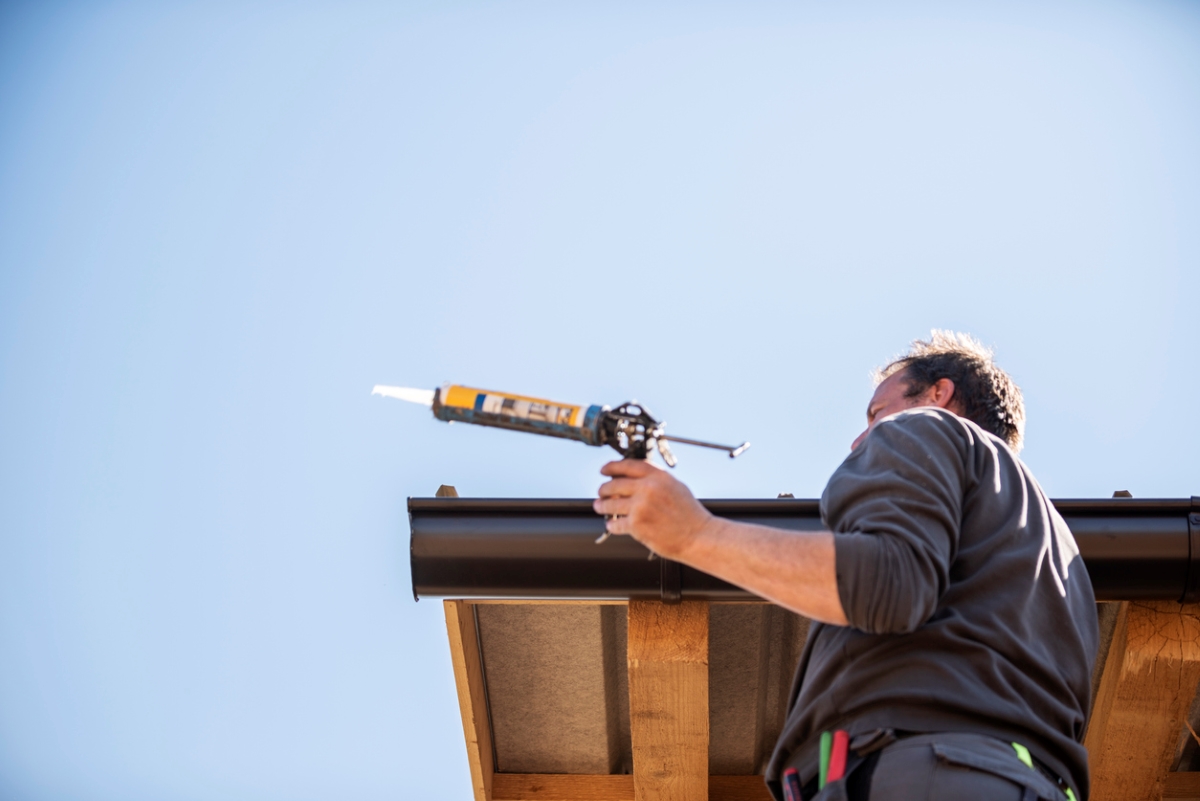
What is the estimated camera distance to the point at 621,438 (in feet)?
5.85

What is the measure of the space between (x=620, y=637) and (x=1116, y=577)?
140 centimetres

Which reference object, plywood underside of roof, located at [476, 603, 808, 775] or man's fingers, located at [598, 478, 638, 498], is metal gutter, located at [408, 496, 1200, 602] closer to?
plywood underside of roof, located at [476, 603, 808, 775]

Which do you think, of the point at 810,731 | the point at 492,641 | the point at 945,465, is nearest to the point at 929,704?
the point at 810,731

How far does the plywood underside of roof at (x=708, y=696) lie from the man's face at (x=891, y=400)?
0.75m

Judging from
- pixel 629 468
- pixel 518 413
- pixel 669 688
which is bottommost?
pixel 669 688

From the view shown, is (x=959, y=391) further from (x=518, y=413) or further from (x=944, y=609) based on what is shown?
(x=518, y=413)

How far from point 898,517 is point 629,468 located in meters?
0.48

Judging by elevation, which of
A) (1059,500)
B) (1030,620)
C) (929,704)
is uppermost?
(1059,500)

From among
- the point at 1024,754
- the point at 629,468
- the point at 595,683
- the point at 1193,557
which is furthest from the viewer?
the point at 595,683

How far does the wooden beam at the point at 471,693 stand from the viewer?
270cm

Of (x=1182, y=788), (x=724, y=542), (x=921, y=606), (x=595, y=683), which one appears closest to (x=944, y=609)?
(x=921, y=606)

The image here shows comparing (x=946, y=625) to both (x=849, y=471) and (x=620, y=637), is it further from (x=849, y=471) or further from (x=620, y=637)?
(x=620, y=637)

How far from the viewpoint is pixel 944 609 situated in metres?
1.73

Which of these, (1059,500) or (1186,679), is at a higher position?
(1059,500)
